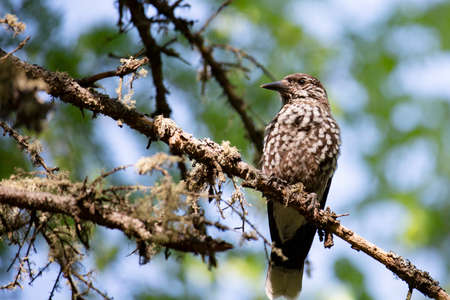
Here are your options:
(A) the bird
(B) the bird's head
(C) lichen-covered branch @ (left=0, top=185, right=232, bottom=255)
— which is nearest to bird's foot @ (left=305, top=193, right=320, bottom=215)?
(A) the bird

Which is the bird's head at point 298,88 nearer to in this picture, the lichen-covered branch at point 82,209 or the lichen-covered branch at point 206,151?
the lichen-covered branch at point 206,151

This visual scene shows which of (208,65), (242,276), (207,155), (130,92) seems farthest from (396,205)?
(130,92)

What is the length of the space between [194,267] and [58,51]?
9.48ft

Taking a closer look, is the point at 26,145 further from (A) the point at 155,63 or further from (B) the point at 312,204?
(B) the point at 312,204

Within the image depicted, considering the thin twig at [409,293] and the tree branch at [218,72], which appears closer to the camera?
the thin twig at [409,293]

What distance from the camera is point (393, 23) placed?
7191 mm

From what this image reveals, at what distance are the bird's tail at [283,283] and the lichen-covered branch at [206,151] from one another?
5.00 ft

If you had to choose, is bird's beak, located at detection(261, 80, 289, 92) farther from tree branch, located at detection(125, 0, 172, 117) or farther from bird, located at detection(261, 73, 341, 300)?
tree branch, located at detection(125, 0, 172, 117)

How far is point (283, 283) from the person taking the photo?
4.70 m

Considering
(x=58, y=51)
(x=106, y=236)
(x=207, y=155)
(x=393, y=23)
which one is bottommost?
(x=207, y=155)

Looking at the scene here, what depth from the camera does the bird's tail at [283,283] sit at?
468cm

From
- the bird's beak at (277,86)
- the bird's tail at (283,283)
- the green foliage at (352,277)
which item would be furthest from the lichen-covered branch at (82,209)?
the green foliage at (352,277)

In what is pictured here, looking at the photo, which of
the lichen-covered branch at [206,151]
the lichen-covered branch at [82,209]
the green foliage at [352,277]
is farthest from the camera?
the green foliage at [352,277]

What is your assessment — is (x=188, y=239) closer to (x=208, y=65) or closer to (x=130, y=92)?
(x=130, y=92)
